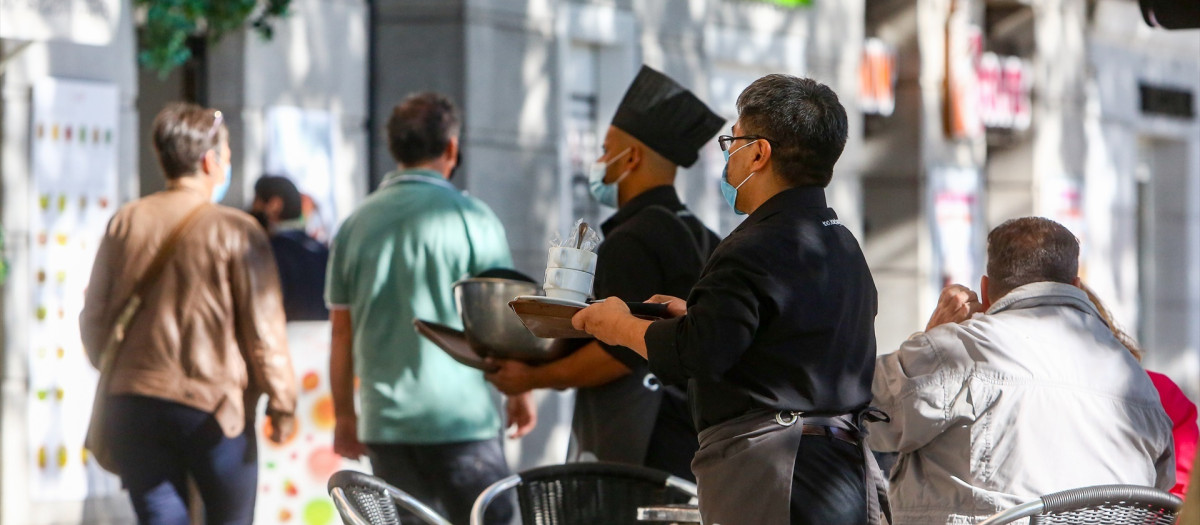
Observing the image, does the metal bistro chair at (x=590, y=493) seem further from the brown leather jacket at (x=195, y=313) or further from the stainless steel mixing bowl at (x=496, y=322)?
the brown leather jacket at (x=195, y=313)

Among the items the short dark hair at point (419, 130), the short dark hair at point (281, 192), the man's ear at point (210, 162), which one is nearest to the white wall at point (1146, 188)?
the short dark hair at point (281, 192)

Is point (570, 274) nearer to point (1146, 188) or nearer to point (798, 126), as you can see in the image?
point (798, 126)

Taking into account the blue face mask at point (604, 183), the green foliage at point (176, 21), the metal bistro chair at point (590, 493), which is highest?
the green foliage at point (176, 21)

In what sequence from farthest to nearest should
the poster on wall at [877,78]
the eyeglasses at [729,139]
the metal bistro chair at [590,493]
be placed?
the poster on wall at [877,78] → the metal bistro chair at [590,493] → the eyeglasses at [729,139]

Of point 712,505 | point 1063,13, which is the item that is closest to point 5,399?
point 712,505

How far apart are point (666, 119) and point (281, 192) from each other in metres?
3.43

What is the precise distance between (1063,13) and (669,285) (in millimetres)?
12184

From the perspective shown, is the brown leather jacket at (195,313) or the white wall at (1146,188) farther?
the white wall at (1146,188)

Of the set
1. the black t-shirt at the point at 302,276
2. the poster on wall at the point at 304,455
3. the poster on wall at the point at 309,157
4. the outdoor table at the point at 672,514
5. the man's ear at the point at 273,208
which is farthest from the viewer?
the poster on wall at the point at 309,157

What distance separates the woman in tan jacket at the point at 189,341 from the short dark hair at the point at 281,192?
2518mm

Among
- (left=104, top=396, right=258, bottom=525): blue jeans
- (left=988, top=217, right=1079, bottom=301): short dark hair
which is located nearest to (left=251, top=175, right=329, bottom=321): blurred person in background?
(left=104, top=396, right=258, bottom=525): blue jeans

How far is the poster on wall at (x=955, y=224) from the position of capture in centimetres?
1399

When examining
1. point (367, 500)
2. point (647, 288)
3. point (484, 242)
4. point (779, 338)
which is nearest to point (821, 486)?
point (779, 338)

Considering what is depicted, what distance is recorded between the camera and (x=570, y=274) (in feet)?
11.2
